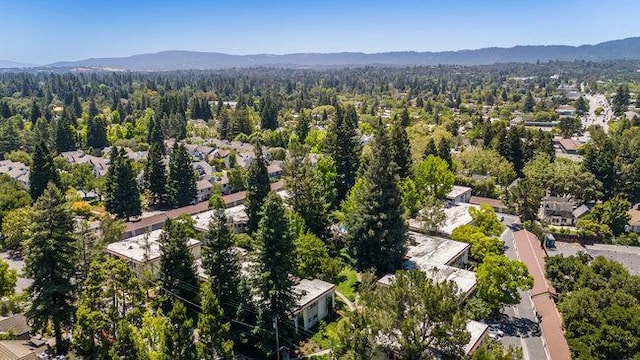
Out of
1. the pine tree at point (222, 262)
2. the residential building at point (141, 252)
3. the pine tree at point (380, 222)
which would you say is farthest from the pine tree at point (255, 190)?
the pine tree at point (222, 262)

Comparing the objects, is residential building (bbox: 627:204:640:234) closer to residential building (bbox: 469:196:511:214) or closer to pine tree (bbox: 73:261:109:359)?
residential building (bbox: 469:196:511:214)

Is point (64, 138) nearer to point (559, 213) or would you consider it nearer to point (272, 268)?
point (272, 268)

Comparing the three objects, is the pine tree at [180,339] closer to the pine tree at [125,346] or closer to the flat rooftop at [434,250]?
the pine tree at [125,346]

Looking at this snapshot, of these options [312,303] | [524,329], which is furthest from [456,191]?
[312,303]

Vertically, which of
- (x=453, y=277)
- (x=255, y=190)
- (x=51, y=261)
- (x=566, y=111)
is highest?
(x=51, y=261)

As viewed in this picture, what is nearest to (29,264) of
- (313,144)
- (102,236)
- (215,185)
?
(102,236)
